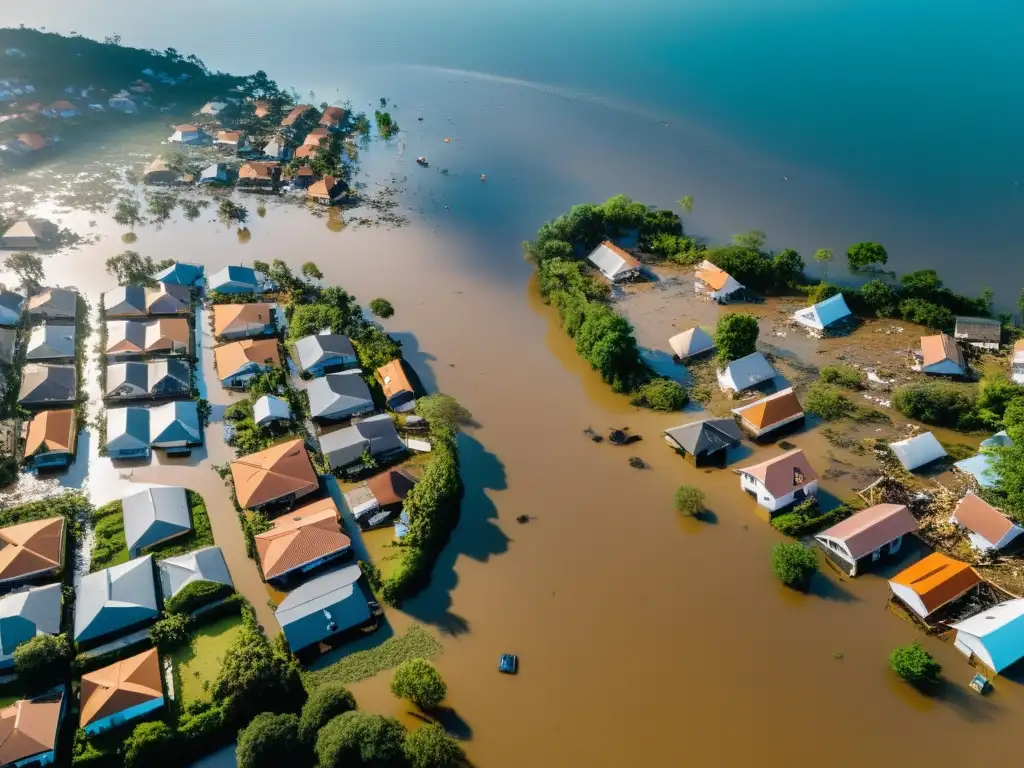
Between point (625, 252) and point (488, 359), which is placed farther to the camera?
point (625, 252)

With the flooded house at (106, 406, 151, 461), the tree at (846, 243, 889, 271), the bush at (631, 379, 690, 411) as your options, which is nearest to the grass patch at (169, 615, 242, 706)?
the flooded house at (106, 406, 151, 461)

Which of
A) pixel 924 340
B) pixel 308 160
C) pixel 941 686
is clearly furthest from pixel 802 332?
pixel 308 160

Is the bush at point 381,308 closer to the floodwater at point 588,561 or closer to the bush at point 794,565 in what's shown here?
the floodwater at point 588,561

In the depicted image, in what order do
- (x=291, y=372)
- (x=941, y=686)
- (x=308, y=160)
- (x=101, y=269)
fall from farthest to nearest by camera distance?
(x=308, y=160), (x=101, y=269), (x=291, y=372), (x=941, y=686)

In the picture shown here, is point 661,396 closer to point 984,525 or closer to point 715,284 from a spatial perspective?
point 715,284

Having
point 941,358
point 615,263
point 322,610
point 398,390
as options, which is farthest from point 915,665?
point 615,263

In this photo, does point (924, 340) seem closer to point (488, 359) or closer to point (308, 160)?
point (488, 359)
